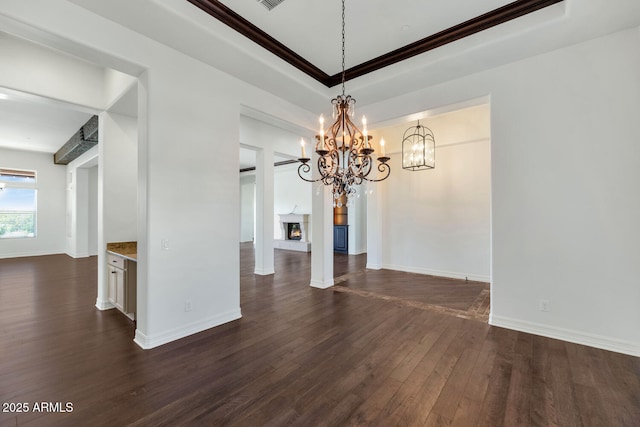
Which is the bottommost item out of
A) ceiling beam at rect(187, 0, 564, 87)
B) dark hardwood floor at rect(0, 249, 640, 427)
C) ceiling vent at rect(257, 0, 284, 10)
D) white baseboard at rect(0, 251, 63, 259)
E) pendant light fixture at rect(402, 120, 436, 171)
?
dark hardwood floor at rect(0, 249, 640, 427)

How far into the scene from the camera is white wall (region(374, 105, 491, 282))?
17.9 ft

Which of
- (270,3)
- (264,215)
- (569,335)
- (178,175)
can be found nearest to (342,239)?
(264,215)

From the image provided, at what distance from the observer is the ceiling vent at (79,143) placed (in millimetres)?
5588

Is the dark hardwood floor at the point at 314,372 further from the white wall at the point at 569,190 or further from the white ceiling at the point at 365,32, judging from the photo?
the white ceiling at the point at 365,32

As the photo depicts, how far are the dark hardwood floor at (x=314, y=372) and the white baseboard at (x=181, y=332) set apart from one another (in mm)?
101

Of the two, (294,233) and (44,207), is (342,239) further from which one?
(44,207)

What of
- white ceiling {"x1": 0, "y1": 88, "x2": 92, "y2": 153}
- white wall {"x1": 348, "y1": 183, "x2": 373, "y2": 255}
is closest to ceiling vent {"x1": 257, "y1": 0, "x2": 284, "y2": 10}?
white ceiling {"x1": 0, "y1": 88, "x2": 92, "y2": 153}

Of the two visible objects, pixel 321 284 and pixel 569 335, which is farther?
pixel 321 284

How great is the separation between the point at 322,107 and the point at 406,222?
3.50 m

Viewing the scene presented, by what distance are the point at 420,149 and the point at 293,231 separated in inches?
240

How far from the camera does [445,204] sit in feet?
19.4

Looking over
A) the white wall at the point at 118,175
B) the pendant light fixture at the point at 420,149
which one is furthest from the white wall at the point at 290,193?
the white wall at the point at 118,175

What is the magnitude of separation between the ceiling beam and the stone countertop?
9.82 ft

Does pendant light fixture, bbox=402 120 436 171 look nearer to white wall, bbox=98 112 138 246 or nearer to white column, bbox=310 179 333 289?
white column, bbox=310 179 333 289
